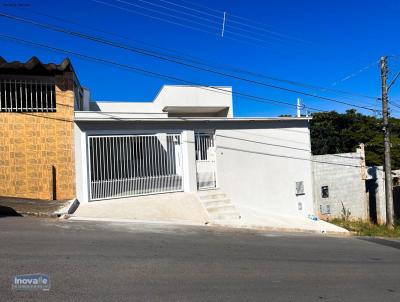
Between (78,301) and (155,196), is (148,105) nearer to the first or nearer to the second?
(155,196)

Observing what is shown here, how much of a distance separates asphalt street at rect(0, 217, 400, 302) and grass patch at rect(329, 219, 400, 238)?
576 cm

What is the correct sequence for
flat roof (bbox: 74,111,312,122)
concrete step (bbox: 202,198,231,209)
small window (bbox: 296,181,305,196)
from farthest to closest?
small window (bbox: 296,181,305,196) < concrete step (bbox: 202,198,231,209) < flat roof (bbox: 74,111,312,122)

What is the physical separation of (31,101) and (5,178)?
2.38 metres

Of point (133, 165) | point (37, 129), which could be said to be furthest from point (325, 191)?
point (37, 129)

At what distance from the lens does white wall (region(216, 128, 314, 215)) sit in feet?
52.8

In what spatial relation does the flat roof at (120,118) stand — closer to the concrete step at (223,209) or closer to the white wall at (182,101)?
the concrete step at (223,209)

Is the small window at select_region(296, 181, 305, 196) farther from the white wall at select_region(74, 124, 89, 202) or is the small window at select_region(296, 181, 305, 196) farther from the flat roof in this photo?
the white wall at select_region(74, 124, 89, 202)

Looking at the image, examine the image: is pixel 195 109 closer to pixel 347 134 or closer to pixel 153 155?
pixel 153 155

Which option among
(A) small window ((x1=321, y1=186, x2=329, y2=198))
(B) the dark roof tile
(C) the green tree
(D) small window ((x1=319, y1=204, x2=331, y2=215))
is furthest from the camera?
(C) the green tree

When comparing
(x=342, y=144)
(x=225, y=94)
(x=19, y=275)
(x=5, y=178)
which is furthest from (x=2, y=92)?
(x=342, y=144)

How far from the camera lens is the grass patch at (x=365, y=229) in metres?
16.2

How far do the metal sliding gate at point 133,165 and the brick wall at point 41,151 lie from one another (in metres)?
0.78

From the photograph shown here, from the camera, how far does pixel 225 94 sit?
83.8ft

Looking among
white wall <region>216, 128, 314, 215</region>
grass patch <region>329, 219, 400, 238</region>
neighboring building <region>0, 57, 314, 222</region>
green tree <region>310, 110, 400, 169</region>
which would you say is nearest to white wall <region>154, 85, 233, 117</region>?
neighboring building <region>0, 57, 314, 222</region>
